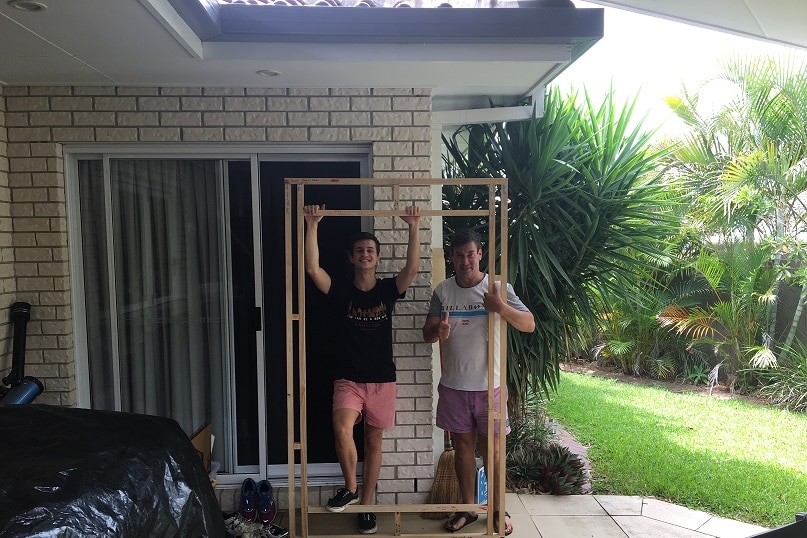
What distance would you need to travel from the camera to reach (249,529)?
8.93ft

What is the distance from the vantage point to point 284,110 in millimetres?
2906

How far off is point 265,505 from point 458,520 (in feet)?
3.24

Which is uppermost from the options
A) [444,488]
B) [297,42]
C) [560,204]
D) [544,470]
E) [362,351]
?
[297,42]

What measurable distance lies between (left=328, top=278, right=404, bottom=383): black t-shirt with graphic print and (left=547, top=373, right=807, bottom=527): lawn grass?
6.12 ft

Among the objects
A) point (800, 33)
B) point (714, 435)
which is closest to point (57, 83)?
point (800, 33)

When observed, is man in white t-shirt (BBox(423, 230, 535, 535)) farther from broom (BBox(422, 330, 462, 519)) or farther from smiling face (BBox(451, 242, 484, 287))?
broom (BBox(422, 330, 462, 519))

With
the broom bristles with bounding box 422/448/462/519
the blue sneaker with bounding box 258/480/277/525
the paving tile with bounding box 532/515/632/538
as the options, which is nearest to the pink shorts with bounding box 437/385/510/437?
the broom bristles with bounding box 422/448/462/519

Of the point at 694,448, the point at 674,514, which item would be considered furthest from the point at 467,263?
the point at 694,448

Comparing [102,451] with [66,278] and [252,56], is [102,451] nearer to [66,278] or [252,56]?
[252,56]

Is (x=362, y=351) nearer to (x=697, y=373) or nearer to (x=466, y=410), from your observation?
(x=466, y=410)

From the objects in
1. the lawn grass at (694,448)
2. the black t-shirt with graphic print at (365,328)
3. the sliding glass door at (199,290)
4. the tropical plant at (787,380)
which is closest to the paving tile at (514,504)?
the lawn grass at (694,448)

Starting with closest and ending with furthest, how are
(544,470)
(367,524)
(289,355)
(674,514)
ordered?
(289,355)
(367,524)
(674,514)
(544,470)

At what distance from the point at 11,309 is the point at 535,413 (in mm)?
3185

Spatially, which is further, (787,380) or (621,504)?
(787,380)
